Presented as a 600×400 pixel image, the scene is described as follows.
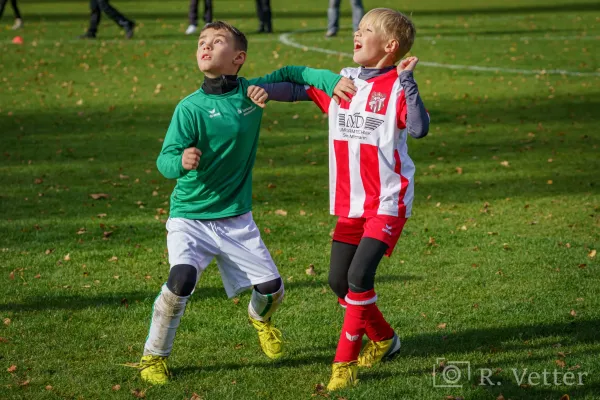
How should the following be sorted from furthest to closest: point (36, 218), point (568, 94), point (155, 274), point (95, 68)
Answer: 1. point (95, 68)
2. point (568, 94)
3. point (36, 218)
4. point (155, 274)

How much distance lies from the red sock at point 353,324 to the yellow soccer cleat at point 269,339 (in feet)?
1.72

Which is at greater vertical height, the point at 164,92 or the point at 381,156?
the point at 381,156

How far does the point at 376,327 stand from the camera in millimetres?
5375

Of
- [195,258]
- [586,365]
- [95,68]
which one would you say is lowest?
[95,68]

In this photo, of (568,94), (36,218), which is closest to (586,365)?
(36,218)

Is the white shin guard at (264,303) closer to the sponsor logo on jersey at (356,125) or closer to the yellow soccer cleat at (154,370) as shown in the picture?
the yellow soccer cleat at (154,370)

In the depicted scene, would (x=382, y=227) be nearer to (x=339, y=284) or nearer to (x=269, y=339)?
(x=339, y=284)

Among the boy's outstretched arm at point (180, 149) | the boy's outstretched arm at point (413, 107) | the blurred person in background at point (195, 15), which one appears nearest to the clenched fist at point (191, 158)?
the boy's outstretched arm at point (180, 149)

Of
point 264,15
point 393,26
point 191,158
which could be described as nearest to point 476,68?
point 264,15

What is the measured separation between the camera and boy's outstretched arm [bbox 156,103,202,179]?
184 inches

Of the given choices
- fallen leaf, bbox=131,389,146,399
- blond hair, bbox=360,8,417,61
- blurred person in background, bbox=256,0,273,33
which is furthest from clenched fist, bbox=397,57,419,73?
blurred person in background, bbox=256,0,273,33

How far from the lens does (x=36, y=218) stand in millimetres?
9086

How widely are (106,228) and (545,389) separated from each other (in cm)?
491

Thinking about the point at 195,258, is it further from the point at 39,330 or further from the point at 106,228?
the point at 106,228
